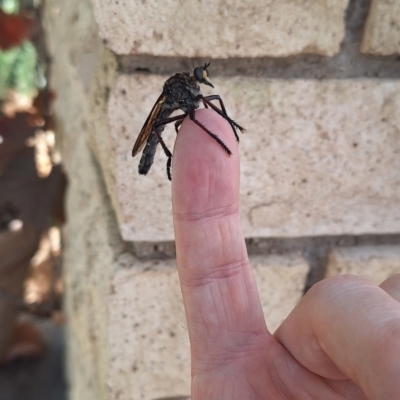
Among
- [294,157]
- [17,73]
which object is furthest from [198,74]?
[17,73]

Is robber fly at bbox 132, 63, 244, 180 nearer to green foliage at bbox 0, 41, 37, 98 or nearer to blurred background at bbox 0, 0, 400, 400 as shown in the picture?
blurred background at bbox 0, 0, 400, 400

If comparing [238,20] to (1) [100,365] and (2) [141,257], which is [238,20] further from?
(1) [100,365]

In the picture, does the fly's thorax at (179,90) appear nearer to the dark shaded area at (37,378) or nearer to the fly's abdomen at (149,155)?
the fly's abdomen at (149,155)

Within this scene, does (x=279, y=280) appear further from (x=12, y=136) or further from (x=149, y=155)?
(x=12, y=136)

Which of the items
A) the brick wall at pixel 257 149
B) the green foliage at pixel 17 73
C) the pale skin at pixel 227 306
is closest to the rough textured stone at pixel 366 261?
the brick wall at pixel 257 149

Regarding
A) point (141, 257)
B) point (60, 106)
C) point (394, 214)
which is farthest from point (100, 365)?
point (60, 106)

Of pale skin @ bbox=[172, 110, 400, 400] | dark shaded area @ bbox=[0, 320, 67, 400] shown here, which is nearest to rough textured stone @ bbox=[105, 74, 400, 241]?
pale skin @ bbox=[172, 110, 400, 400]
